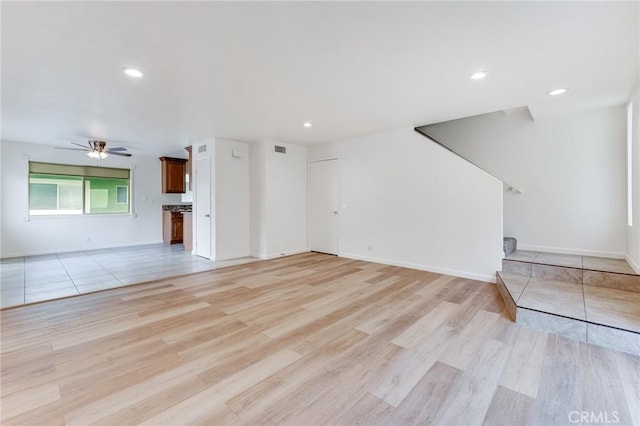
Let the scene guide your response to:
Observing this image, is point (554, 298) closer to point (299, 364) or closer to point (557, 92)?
point (557, 92)

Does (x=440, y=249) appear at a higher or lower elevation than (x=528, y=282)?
higher

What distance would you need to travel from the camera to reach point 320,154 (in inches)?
245

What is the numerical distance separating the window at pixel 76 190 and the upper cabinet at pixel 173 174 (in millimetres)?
943

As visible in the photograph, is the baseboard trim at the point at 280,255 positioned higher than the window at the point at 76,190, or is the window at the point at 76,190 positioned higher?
the window at the point at 76,190

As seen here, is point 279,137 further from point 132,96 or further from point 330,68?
point 330,68

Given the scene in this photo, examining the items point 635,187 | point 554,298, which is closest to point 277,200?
point 554,298

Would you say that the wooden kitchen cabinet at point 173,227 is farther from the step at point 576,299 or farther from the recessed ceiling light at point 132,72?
the step at point 576,299

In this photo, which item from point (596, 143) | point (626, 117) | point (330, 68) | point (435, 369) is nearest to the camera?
point (435, 369)

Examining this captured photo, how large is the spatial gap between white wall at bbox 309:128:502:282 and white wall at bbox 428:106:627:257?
70 centimetres

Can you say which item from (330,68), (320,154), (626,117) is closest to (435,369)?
(330,68)

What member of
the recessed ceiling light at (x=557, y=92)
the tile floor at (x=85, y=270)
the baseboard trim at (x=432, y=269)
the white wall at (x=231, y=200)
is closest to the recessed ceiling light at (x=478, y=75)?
the recessed ceiling light at (x=557, y=92)

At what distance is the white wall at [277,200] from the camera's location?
572 cm

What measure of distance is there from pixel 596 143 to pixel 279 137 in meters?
5.13

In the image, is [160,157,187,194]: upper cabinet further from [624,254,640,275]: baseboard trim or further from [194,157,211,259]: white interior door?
[624,254,640,275]: baseboard trim
